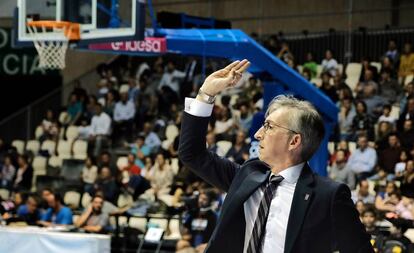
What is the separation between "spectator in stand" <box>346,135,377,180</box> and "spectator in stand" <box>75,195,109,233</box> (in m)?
4.35

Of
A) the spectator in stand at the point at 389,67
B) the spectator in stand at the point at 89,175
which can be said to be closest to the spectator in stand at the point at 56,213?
the spectator in stand at the point at 89,175

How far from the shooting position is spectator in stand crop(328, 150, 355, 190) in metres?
16.2

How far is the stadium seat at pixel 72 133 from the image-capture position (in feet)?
71.2

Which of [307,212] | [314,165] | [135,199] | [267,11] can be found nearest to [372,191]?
[314,165]

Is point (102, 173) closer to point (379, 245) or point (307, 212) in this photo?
point (379, 245)

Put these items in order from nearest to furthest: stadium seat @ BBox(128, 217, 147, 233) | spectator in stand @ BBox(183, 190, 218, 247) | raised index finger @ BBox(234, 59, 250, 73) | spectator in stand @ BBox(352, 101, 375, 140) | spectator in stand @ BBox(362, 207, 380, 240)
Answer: raised index finger @ BBox(234, 59, 250, 73) → spectator in stand @ BBox(362, 207, 380, 240) → spectator in stand @ BBox(183, 190, 218, 247) → stadium seat @ BBox(128, 217, 147, 233) → spectator in stand @ BBox(352, 101, 375, 140)

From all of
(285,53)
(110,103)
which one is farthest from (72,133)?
(285,53)

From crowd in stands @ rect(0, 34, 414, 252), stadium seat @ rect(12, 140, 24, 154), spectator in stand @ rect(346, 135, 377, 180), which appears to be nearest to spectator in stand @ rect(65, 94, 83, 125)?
crowd in stands @ rect(0, 34, 414, 252)

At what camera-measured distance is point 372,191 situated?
15867 millimetres

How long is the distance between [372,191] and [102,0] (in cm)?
559

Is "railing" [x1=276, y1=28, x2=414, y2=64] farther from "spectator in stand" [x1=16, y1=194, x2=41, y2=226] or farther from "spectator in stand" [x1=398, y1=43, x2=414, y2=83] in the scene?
"spectator in stand" [x1=16, y1=194, x2=41, y2=226]

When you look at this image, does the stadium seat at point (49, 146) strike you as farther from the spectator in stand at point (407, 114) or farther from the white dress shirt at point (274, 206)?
the white dress shirt at point (274, 206)

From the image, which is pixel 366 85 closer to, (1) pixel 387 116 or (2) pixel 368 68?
(2) pixel 368 68

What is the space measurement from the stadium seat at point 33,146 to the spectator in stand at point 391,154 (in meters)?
8.86
